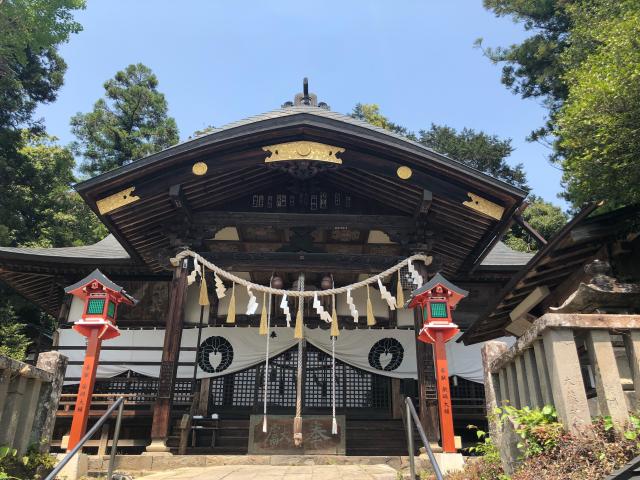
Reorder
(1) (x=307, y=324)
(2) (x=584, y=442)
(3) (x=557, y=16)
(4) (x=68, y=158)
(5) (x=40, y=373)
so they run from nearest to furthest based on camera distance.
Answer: (2) (x=584, y=442), (5) (x=40, y=373), (1) (x=307, y=324), (3) (x=557, y=16), (4) (x=68, y=158)

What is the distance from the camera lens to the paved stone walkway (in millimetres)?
7016

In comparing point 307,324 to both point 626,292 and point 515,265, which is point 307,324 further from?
point 626,292

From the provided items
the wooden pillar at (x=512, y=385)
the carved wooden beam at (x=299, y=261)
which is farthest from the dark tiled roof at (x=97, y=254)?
the wooden pillar at (x=512, y=385)

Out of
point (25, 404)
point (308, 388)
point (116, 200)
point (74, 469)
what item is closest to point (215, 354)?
point (308, 388)

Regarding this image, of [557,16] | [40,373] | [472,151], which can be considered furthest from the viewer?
[472,151]

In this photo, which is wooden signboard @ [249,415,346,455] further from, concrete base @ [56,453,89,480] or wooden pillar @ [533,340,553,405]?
wooden pillar @ [533,340,553,405]

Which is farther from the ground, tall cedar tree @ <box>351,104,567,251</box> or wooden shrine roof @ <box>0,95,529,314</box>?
tall cedar tree @ <box>351,104,567,251</box>

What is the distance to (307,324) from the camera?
526 inches

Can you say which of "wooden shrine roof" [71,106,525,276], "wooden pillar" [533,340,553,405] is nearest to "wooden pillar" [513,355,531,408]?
"wooden pillar" [533,340,553,405]

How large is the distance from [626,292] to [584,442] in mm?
3869

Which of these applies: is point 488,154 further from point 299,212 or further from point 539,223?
point 299,212

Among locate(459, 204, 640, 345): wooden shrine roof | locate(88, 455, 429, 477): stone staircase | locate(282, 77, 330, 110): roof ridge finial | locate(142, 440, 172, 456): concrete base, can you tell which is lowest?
locate(88, 455, 429, 477): stone staircase

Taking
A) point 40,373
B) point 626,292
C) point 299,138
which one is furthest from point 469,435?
point 40,373

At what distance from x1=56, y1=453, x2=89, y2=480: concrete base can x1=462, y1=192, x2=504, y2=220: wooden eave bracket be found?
7.92 meters
